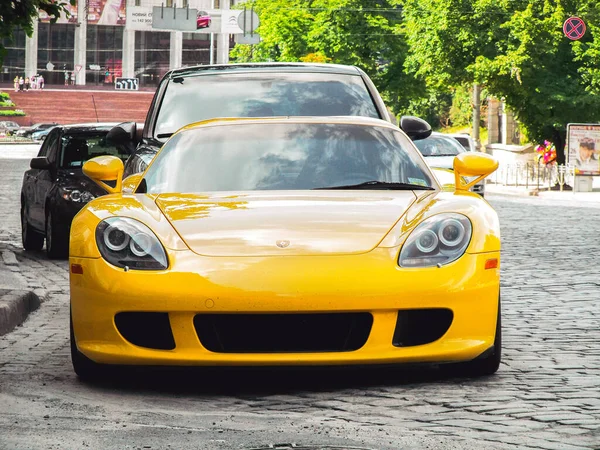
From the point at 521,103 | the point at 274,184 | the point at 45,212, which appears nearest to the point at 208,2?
the point at 521,103

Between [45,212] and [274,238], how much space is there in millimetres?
8479

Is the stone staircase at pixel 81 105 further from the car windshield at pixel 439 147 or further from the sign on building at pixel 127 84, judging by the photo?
the car windshield at pixel 439 147

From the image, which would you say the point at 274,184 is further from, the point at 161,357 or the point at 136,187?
the point at 161,357

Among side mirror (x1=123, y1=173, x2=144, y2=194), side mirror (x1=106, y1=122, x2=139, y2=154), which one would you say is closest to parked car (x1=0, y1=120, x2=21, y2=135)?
side mirror (x1=106, y1=122, x2=139, y2=154)

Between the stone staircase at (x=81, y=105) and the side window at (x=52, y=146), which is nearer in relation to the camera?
the side window at (x=52, y=146)

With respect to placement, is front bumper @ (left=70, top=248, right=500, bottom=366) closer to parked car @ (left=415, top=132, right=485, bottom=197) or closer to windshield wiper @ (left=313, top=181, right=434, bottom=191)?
windshield wiper @ (left=313, top=181, right=434, bottom=191)

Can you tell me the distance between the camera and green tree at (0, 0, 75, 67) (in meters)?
12.1

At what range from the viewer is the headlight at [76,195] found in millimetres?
13133

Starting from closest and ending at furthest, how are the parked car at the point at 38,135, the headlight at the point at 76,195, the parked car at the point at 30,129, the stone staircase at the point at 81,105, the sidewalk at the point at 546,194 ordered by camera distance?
1. the headlight at the point at 76,195
2. the sidewalk at the point at 546,194
3. the parked car at the point at 38,135
4. the parked car at the point at 30,129
5. the stone staircase at the point at 81,105

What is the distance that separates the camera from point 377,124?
691 cm

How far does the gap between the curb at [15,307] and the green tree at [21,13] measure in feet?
12.1

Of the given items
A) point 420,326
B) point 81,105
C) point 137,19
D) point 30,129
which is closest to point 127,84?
point 81,105

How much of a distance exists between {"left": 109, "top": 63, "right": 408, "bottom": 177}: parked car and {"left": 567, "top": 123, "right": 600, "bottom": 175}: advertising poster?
981 inches

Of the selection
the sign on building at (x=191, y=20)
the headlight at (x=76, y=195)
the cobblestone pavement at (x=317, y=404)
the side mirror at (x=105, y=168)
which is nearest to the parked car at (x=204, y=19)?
the sign on building at (x=191, y=20)
